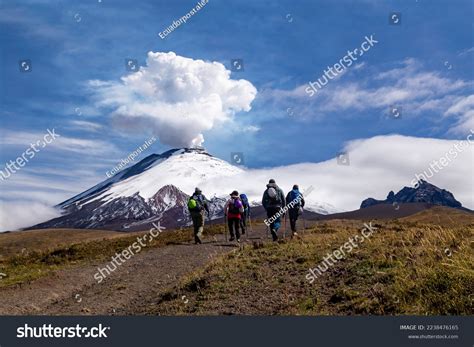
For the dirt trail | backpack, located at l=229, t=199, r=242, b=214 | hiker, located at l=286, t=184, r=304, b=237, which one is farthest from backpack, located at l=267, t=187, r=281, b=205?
the dirt trail

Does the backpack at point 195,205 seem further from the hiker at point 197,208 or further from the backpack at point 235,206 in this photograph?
the backpack at point 235,206

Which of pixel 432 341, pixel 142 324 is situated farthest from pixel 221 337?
pixel 432 341

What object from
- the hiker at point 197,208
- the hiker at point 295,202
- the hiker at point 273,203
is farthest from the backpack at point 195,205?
the hiker at point 295,202

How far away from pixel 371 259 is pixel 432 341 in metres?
5.25

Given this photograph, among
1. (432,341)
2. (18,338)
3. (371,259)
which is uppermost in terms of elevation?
(371,259)

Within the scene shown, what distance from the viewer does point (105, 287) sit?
17.0 meters

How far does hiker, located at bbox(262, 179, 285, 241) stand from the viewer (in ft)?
75.3

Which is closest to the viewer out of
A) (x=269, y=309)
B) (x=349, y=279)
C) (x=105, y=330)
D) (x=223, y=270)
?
(x=105, y=330)

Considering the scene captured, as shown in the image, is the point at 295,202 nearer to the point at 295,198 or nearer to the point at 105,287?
the point at 295,198

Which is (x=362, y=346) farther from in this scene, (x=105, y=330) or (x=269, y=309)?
(x=105, y=330)

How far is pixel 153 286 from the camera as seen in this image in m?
16.3

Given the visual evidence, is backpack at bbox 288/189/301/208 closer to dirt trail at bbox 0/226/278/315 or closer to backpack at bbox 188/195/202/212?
dirt trail at bbox 0/226/278/315

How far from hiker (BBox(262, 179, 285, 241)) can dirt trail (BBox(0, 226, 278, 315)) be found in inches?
96.2

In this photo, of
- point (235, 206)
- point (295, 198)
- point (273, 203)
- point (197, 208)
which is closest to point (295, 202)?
point (295, 198)
